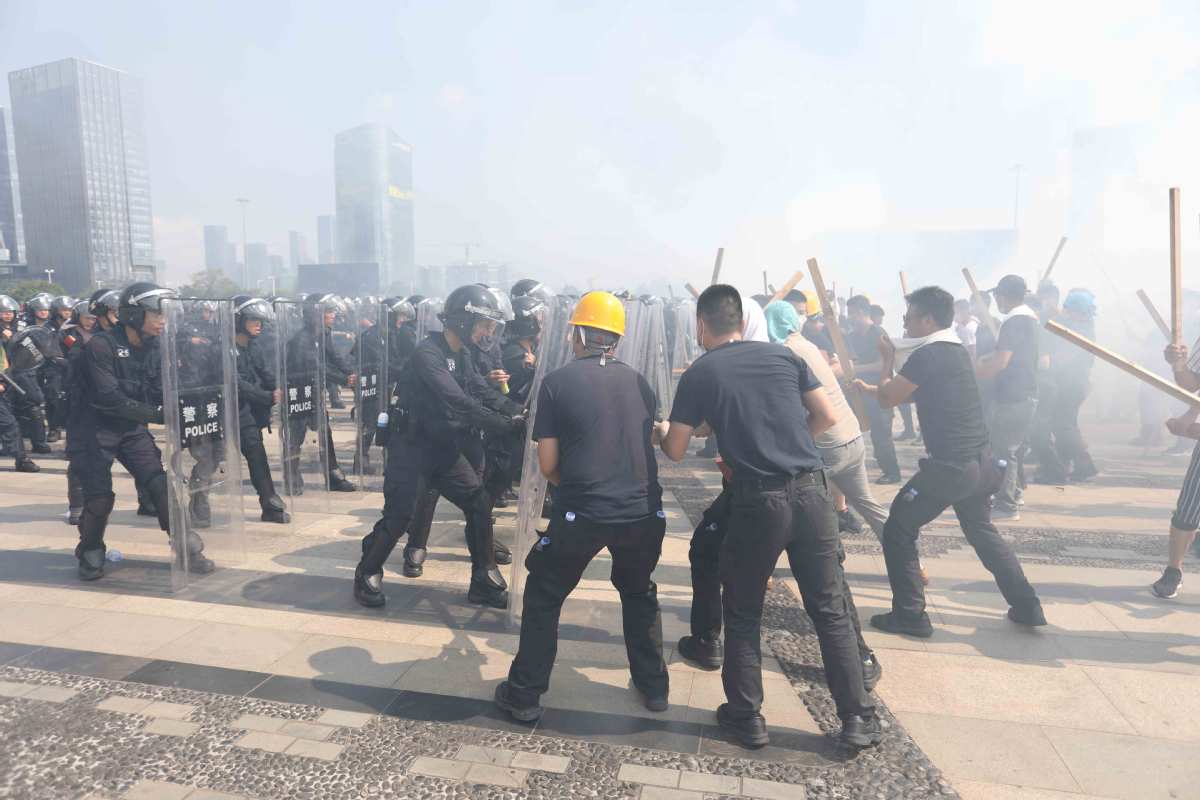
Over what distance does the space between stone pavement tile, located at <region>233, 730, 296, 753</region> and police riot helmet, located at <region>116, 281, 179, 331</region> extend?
316 centimetres

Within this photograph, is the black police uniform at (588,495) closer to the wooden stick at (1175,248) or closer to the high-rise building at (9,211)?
the wooden stick at (1175,248)

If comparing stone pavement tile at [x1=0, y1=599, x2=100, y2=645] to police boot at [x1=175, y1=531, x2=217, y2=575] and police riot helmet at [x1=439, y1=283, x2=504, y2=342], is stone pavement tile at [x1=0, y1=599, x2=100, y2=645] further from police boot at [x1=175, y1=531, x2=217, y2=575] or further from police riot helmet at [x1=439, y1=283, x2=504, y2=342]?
police riot helmet at [x1=439, y1=283, x2=504, y2=342]

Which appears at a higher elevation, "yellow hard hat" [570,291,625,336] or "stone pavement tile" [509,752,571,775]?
"yellow hard hat" [570,291,625,336]

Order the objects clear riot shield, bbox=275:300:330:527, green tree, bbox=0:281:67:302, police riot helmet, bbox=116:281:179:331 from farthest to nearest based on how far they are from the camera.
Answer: green tree, bbox=0:281:67:302, clear riot shield, bbox=275:300:330:527, police riot helmet, bbox=116:281:179:331

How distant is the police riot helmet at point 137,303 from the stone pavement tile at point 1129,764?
5.61 meters

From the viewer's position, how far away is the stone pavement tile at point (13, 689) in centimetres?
378

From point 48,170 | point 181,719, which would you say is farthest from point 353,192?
point 181,719

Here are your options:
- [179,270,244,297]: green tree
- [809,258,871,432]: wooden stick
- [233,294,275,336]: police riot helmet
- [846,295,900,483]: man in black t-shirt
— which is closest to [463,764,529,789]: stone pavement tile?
[809,258,871,432]: wooden stick

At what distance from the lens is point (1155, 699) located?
12.3 ft

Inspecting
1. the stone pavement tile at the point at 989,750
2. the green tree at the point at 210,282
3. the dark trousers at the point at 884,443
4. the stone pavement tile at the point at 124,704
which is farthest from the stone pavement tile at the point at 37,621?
the green tree at the point at 210,282

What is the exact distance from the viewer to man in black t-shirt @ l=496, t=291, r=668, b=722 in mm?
3381

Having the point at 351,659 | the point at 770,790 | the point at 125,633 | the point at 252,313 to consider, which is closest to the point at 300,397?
the point at 252,313

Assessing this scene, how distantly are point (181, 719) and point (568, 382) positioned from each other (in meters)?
2.25

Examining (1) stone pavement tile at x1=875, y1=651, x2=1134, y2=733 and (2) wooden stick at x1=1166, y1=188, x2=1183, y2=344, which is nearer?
(1) stone pavement tile at x1=875, y1=651, x2=1134, y2=733
